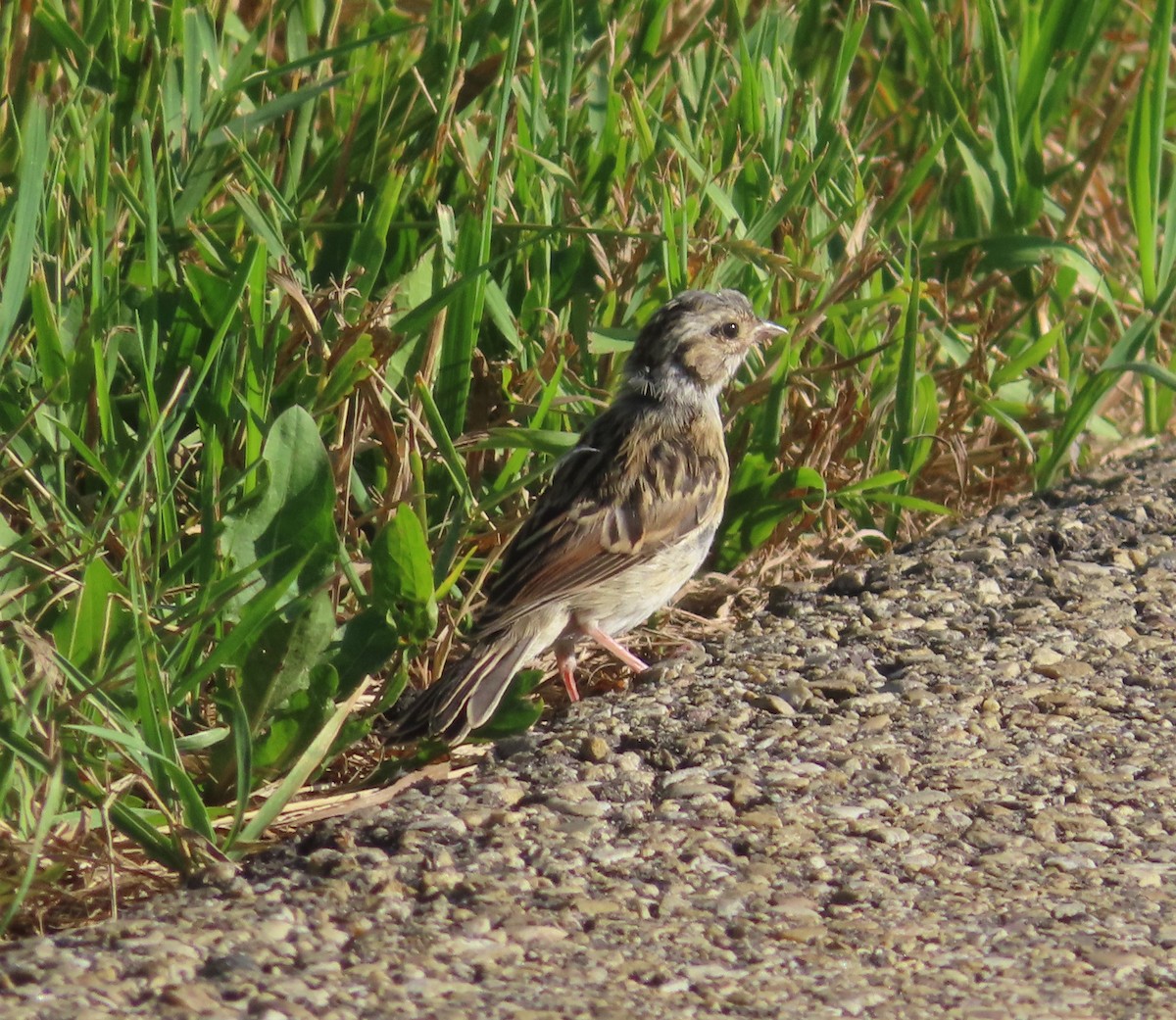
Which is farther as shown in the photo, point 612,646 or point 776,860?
point 612,646

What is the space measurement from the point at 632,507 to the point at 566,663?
51cm

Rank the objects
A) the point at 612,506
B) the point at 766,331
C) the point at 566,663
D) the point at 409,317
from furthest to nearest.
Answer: the point at 766,331, the point at 612,506, the point at 566,663, the point at 409,317

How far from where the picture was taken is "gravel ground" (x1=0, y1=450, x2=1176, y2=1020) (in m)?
3.09

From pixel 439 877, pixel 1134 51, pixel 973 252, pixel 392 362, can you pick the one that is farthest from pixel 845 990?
pixel 1134 51

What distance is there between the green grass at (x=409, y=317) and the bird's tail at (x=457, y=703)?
0.31 feet

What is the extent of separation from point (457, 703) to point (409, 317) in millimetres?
1133

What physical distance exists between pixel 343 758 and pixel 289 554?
1.64 feet

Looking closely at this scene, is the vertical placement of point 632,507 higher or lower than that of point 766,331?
lower

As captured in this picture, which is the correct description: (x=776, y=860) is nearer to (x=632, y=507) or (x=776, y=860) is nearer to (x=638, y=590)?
(x=638, y=590)

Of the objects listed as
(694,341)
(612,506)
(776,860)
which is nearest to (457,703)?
(776,860)

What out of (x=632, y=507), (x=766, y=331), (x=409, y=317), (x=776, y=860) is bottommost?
(x=632, y=507)

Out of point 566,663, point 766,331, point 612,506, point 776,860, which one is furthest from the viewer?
point 766,331

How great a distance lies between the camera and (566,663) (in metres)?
5.29

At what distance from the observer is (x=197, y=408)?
15.0 ft
